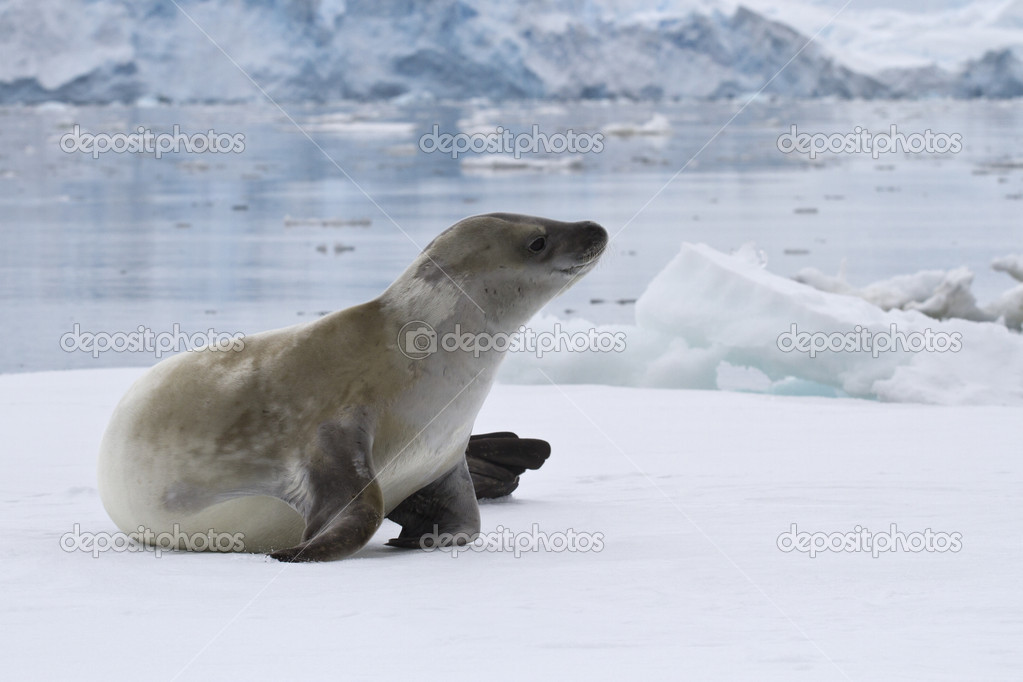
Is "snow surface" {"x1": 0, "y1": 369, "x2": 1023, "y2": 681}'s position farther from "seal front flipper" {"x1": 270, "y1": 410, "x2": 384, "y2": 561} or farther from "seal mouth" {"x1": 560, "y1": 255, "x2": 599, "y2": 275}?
"seal mouth" {"x1": 560, "y1": 255, "x2": 599, "y2": 275}

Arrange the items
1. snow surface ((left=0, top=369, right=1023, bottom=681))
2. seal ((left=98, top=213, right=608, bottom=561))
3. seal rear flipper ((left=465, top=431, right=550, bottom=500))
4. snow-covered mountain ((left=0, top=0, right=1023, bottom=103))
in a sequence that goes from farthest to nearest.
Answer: snow-covered mountain ((left=0, top=0, right=1023, bottom=103)) → seal rear flipper ((left=465, top=431, right=550, bottom=500)) → seal ((left=98, top=213, right=608, bottom=561)) → snow surface ((left=0, top=369, right=1023, bottom=681))

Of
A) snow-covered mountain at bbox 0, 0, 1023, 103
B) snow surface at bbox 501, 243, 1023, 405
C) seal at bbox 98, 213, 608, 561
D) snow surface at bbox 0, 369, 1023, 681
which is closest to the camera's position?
snow surface at bbox 0, 369, 1023, 681

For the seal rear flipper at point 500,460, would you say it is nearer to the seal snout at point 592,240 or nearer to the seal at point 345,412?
the seal at point 345,412

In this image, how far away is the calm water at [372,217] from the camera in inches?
384

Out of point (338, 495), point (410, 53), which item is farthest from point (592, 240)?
point (410, 53)

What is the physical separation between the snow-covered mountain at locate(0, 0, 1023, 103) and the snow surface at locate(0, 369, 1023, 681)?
38.7 metres

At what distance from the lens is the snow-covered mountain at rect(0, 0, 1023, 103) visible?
136 ft

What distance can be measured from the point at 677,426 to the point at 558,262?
6.19 ft

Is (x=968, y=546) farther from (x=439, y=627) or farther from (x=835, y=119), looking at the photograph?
(x=835, y=119)

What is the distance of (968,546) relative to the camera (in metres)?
3.05

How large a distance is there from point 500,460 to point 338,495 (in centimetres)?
112

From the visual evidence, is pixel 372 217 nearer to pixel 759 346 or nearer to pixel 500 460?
pixel 759 346

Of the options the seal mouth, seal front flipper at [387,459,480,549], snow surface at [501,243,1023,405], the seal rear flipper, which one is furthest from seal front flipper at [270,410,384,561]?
snow surface at [501,243,1023,405]

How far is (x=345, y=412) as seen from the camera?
10.6 ft
